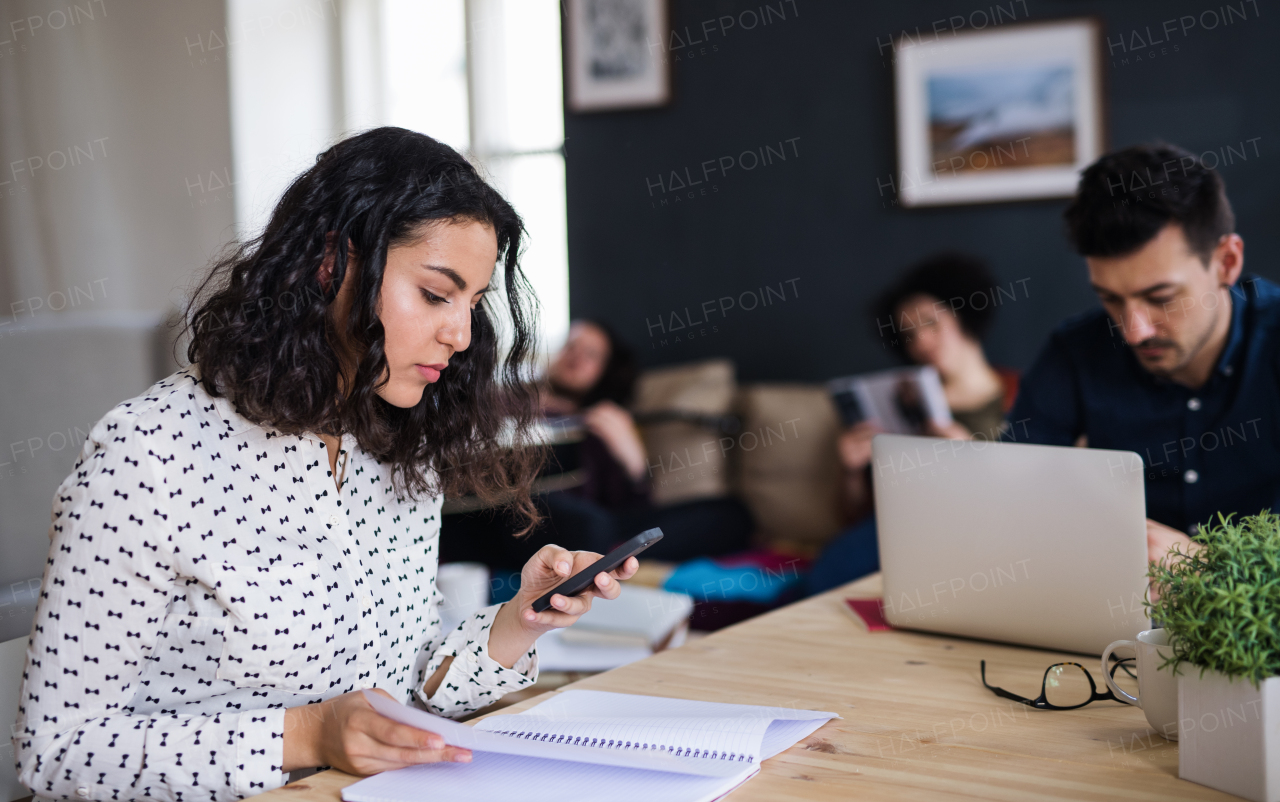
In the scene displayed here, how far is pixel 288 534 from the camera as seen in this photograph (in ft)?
3.81

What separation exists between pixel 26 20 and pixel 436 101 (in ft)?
5.47

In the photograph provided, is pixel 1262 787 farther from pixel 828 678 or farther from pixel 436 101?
pixel 436 101

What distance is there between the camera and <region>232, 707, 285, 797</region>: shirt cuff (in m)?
1.03

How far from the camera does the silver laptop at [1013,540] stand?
1220mm

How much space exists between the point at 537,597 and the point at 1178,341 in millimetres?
1110

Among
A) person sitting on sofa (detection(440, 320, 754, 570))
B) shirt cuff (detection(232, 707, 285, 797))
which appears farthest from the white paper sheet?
person sitting on sofa (detection(440, 320, 754, 570))

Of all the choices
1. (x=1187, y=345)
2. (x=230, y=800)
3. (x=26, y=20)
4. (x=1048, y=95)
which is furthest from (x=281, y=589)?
(x=26, y=20)

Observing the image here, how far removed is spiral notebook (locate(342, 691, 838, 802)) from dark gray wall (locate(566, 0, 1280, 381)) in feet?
9.26

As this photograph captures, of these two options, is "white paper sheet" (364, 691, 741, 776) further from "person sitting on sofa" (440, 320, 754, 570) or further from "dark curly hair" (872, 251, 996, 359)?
"dark curly hair" (872, 251, 996, 359)

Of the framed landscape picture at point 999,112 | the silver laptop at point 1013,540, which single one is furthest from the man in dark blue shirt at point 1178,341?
the framed landscape picture at point 999,112

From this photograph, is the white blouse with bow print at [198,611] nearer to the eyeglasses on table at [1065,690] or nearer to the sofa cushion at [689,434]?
the eyeglasses on table at [1065,690]

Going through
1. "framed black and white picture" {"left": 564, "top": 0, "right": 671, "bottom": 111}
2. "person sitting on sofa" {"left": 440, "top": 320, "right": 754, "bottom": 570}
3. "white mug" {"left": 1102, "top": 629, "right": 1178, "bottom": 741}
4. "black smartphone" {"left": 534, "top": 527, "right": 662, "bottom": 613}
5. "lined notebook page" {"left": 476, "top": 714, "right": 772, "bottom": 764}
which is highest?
"framed black and white picture" {"left": 564, "top": 0, "right": 671, "bottom": 111}

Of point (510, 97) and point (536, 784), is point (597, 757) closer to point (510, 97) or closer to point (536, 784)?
point (536, 784)

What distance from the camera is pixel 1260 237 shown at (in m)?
3.23
